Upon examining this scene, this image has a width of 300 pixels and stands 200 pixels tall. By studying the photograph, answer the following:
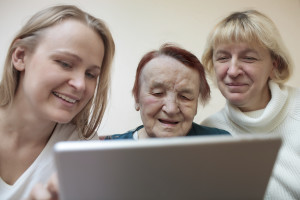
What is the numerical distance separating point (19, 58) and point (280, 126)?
46.7 inches

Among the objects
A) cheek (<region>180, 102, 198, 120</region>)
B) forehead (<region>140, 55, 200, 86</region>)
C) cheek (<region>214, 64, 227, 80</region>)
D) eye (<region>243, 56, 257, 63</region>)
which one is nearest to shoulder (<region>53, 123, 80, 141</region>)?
forehead (<region>140, 55, 200, 86</region>)

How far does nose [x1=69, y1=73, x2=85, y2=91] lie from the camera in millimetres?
817

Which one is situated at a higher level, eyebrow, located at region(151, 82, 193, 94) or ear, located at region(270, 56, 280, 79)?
ear, located at region(270, 56, 280, 79)

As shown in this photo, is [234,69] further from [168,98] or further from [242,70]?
[168,98]

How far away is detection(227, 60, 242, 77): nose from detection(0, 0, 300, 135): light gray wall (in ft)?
2.02

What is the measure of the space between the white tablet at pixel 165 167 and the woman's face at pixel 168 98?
49 centimetres

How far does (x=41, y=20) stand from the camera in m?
0.89

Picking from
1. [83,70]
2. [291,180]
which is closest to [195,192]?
[83,70]

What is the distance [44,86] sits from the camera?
81cm

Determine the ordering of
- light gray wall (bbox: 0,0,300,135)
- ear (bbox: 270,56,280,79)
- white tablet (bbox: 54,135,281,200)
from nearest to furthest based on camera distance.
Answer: white tablet (bbox: 54,135,281,200)
ear (bbox: 270,56,280,79)
light gray wall (bbox: 0,0,300,135)

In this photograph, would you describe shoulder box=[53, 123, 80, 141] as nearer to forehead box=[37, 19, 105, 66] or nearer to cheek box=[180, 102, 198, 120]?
forehead box=[37, 19, 105, 66]

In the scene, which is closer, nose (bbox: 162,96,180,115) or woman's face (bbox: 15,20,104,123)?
woman's face (bbox: 15,20,104,123)

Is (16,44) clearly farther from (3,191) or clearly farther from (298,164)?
(298,164)

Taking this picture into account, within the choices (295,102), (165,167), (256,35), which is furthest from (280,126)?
(165,167)
